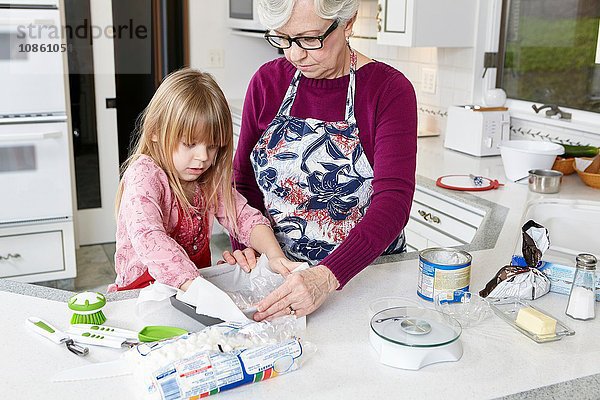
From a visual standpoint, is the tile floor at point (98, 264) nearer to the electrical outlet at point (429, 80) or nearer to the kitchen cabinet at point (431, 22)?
the electrical outlet at point (429, 80)

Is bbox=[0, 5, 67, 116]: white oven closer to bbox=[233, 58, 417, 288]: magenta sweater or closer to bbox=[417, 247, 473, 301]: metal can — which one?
bbox=[233, 58, 417, 288]: magenta sweater

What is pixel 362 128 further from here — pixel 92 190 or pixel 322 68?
pixel 92 190

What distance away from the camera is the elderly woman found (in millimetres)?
1506

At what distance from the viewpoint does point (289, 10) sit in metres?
1.48

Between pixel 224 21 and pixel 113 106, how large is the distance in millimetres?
936

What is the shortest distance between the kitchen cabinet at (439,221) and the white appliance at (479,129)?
1.63ft

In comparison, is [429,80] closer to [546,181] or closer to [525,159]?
[525,159]

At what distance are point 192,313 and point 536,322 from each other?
0.66 metres

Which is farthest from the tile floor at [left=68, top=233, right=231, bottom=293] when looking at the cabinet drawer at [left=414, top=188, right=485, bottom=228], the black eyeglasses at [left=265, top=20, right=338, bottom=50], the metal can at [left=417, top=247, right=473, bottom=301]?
the metal can at [left=417, top=247, right=473, bottom=301]

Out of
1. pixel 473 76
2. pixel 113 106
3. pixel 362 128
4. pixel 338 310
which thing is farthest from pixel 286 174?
pixel 113 106

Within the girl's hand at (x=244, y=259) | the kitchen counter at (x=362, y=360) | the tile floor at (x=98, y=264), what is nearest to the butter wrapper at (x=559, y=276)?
the kitchen counter at (x=362, y=360)

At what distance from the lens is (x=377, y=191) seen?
1.57 meters

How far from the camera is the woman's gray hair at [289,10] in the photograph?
148cm

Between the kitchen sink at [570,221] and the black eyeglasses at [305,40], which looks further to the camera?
the kitchen sink at [570,221]
